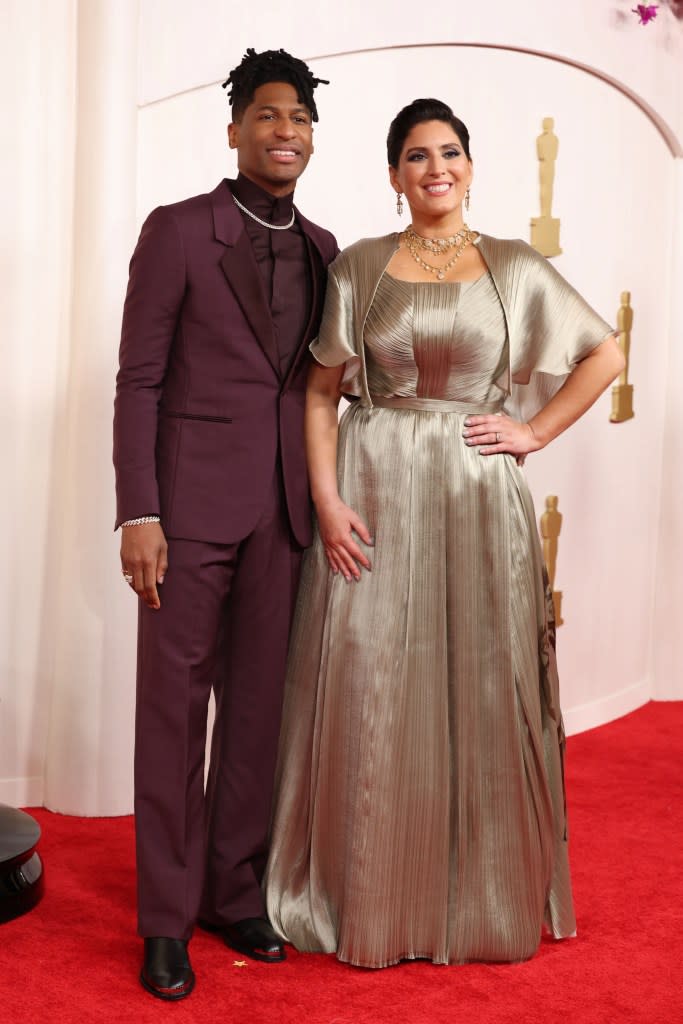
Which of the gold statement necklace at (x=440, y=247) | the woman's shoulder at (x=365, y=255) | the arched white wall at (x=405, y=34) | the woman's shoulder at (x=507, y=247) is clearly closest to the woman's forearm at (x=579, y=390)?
the woman's shoulder at (x=507, y=247)

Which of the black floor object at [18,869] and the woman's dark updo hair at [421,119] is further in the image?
the black floor object at [18,869]

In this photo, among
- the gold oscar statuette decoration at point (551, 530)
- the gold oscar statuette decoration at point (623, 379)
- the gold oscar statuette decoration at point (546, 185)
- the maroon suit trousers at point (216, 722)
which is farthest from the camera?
the gold oscar statuette decoration at point (623, 379)

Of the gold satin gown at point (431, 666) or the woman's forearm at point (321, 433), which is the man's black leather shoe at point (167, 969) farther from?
the woman's forearm at point (321, 433)

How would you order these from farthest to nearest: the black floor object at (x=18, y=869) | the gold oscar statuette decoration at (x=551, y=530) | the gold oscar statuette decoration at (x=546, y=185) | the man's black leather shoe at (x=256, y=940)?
the gold oscar statuette decoration at (x=551, y=530)
the gold oscar statuette decoration at (x=546, y=185)
the black floor object at (x=18, y=869)
the man's black leather shoe at (x=256, y=940)

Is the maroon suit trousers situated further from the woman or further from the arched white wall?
the arched white wall

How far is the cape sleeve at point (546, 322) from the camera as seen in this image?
103 inches

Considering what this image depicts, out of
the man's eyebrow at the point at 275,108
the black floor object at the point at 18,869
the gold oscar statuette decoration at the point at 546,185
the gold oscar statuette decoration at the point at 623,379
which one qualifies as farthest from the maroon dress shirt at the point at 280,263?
the gold oscar statuette decoration at the point at 623,379

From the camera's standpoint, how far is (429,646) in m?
2.63

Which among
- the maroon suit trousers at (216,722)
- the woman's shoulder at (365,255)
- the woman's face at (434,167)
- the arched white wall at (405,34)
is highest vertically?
the arched white wall at (405,34)

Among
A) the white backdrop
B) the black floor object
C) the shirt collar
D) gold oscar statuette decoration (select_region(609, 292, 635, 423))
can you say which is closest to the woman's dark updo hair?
the shirt collar

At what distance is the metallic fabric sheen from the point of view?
262 cm

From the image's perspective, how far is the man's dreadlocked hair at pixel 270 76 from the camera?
8.30 feet

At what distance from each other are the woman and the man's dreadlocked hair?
0.20 meters

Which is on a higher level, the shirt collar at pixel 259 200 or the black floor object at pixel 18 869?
the shirt collar at pixel 259 200
